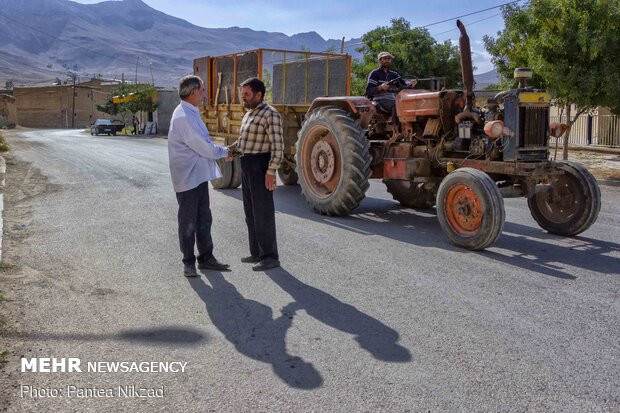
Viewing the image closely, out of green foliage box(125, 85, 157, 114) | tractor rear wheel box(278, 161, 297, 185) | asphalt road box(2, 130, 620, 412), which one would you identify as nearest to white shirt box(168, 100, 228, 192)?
asphalt road box(2, 130, 620, 412)

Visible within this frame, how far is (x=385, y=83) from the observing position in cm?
973

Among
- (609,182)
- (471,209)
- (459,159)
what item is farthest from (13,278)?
(609,182)

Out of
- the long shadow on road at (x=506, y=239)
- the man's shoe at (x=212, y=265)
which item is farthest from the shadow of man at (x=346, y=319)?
the long shadow on road at (x=506, y=239)

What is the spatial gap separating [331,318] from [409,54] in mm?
26686

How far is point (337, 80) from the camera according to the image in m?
14.9

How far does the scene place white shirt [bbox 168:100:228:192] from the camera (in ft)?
20.4

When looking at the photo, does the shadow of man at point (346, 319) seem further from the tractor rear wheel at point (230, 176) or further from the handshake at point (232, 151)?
the tractor rear wheel at point (230, 176)

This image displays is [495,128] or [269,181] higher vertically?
[495,128]

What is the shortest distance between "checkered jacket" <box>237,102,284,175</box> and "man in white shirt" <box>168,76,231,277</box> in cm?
27

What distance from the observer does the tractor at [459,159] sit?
25.0 ft

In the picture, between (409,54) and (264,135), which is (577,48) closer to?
(264,135)

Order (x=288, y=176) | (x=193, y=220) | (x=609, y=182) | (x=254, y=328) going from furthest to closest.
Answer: (x=609, y=182), (x=288, y=176), (x=193, y=220), (x=254, y=328)

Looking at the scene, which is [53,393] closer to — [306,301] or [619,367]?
[306,301]

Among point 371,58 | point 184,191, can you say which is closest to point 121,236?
point 184,191
